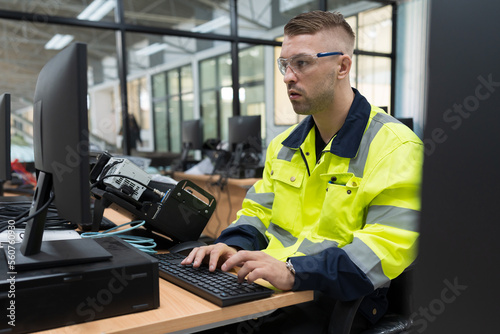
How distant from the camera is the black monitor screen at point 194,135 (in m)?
4.23

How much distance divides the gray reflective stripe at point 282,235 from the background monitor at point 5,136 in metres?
1.00

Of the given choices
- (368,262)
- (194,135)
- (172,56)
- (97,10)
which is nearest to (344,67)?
(368,262)

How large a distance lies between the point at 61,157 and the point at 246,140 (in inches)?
112

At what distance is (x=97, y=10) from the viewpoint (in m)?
4.12

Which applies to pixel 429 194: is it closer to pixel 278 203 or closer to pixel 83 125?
pixel 83 125

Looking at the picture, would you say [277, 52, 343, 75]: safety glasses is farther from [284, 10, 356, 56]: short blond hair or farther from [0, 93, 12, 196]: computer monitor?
[0, 93, 12, 196]: computer monitor

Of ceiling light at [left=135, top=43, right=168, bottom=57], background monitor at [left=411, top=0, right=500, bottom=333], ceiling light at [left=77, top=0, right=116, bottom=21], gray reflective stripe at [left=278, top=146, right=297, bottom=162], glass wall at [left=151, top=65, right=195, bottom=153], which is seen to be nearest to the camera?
background monitor at [left=411, top=0, right=500, bottom=333]

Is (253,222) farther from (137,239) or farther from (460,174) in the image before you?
(460,174)

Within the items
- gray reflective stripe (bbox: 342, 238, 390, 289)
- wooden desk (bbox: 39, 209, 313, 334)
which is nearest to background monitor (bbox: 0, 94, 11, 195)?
wooden desk (bbox: 39, 209, 313, 334)

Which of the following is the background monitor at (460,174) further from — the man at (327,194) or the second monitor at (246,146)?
the second monitor at (246,146)

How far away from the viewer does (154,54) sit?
9055 mm

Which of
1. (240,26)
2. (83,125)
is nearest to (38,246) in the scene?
(83,125)

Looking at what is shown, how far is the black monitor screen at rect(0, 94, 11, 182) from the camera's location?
1.48 m

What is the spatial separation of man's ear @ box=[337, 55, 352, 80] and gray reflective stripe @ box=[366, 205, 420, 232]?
1.67 ft
